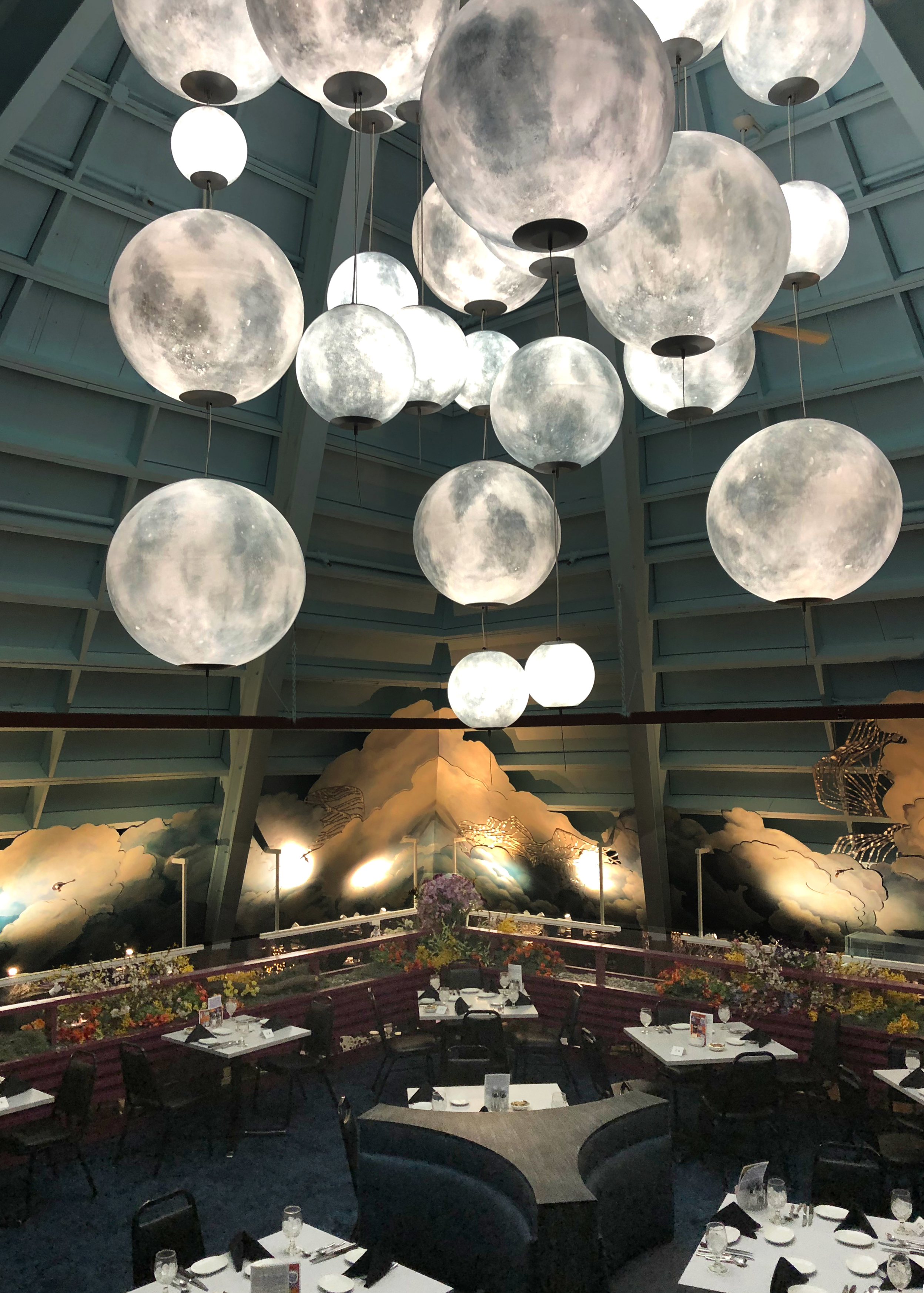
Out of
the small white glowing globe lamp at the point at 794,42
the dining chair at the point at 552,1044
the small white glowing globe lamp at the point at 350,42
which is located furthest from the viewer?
the dining chair at the point at 552,1044

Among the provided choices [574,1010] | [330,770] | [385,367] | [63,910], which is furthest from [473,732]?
[385,367]

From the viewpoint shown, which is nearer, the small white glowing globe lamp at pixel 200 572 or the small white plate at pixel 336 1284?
the small white glowing globe lamp at pixel 200 572

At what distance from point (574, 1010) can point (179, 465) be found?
18.3 feet

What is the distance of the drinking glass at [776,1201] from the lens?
427 centimetres

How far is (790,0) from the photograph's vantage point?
5.40ft

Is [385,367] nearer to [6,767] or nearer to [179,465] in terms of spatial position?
[179,465]

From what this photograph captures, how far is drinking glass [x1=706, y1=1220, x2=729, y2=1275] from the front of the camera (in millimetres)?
3912

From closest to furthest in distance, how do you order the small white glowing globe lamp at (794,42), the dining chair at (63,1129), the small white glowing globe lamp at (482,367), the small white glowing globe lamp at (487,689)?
the small white glowing globe lamp at (794,42) < the small white glowing globe lamp at (482,367) < the small white glowing globe lamp at (487,689) < the dining chair at (63,1129)

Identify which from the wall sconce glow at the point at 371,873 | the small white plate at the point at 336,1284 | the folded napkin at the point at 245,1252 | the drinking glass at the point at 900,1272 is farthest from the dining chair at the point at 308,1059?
Result: the drinking glass at the point at 900,1272

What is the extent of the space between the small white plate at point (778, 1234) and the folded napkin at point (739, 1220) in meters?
0.04

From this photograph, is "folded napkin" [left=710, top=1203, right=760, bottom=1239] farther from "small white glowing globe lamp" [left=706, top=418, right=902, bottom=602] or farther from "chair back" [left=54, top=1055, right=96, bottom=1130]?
"chair back" [left=54, top=1055, right=96, bottom=1130]

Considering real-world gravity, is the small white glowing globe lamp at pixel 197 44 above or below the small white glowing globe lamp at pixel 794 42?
below

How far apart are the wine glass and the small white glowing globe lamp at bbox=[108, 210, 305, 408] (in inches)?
146

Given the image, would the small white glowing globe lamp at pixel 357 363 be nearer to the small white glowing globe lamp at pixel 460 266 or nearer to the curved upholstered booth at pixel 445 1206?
the small white glowing globe lamp at pixel 460 266
